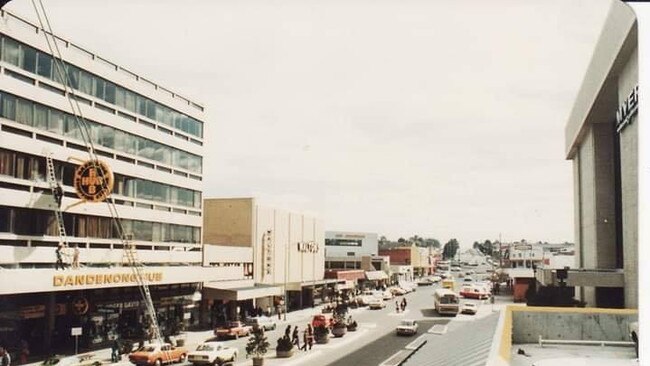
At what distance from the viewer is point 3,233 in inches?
1183

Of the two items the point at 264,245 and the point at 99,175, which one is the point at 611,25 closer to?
the point at 99,175

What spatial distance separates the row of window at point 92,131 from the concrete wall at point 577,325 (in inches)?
975

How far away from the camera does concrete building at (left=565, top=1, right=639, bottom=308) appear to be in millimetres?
30172

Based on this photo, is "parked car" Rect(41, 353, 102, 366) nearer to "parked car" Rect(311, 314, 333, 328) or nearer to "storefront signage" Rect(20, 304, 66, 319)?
"storefront signage" Rect(20, 304, 66, 319)

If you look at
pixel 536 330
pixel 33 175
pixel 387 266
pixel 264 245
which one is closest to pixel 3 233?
pixel 33 175

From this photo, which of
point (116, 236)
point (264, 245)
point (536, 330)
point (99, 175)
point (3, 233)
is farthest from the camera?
point (264, 245)

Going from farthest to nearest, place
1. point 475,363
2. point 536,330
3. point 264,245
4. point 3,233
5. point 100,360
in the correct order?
point 264,245 < point 100,360 < point 3,233 < point 536,330 < point 475,363

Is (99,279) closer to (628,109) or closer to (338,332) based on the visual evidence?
(338,332)

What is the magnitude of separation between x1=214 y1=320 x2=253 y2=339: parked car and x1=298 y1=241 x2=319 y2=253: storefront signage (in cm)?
2973

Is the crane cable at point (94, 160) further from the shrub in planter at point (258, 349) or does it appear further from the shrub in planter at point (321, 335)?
the shrub in planter at point (321, 335)

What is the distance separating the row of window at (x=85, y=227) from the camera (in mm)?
31062

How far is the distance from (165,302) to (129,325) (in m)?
3.69

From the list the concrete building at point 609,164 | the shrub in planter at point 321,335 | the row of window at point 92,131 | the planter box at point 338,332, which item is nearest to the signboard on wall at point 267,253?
the row of window at point 92,131

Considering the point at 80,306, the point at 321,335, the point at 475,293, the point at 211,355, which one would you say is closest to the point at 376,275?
the point at 475,293
